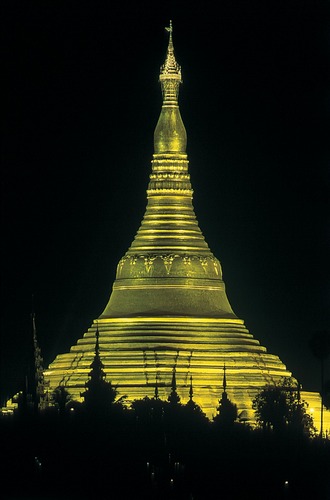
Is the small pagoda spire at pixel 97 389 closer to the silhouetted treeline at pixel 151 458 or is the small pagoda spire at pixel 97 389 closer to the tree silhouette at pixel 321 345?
the silhouetted treeline at pixel 151 458

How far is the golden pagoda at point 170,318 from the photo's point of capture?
15675cm

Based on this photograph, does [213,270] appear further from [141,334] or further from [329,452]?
[329,452]

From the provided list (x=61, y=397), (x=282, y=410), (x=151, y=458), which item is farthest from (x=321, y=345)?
(x=151, y=458)

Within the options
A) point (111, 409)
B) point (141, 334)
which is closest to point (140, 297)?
point (141, 334)

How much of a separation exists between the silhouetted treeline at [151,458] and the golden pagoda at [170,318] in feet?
26.7

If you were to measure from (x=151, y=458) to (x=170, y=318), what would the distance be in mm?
17667

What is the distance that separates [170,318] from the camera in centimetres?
15812

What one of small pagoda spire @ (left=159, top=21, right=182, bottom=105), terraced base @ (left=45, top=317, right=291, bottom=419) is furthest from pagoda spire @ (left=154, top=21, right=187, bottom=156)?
terraced base @ (left=45, top=317, right=291, bottom=419)

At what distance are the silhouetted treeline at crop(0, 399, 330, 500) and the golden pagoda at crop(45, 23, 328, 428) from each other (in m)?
8.15

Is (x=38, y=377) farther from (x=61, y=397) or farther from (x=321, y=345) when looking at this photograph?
(x=321, y=345)

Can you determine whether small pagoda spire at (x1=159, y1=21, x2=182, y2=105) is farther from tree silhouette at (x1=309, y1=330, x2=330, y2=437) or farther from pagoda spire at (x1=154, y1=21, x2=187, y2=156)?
tree silhouette at (x1=309, y1=330, x2=330, y2=437)

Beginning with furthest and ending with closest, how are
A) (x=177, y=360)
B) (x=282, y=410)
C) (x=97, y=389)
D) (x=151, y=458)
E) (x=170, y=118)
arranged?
(x=170, y=118)
(x=177, y=360)
(x=282, y=410)
(x=97, y=389)
(x=151, y=458)

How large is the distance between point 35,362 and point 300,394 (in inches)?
307

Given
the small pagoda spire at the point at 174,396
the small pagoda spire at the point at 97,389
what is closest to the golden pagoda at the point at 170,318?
the small pagoda spire at the point at 174,396
